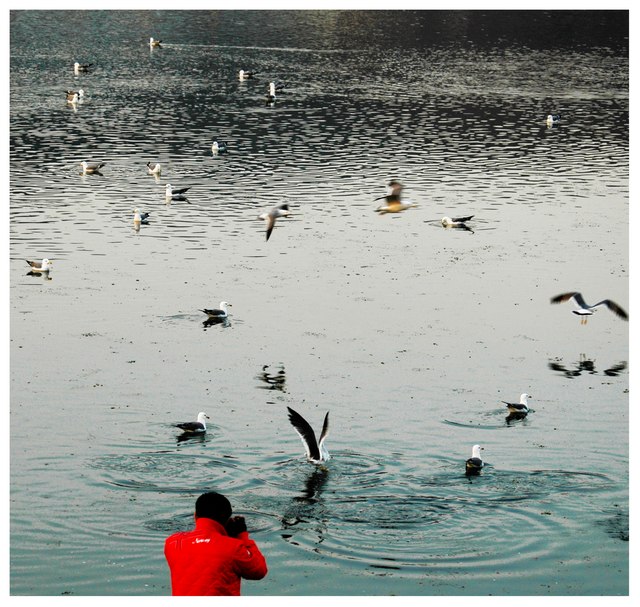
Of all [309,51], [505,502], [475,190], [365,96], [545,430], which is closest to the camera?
[505,502]

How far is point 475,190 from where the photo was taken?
149 ft

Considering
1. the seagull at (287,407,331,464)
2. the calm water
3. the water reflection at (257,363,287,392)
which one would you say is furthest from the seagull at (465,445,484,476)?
the water reflection at (257,363,287,392)

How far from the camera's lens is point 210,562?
33.0 ft

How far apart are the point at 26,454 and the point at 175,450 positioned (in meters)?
2.78

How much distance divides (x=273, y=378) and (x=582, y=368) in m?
7.26

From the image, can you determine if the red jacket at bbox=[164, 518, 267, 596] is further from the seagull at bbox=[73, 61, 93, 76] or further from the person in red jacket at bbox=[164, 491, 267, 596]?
the seagull at bbox=[73, 61, 93, 76]

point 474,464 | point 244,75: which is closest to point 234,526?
point 474,464

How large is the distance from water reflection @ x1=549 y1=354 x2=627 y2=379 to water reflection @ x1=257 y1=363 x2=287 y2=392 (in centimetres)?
635

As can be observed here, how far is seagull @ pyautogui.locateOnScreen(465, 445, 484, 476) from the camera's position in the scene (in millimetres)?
21438

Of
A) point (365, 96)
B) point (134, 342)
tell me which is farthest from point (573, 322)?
point (365, 96)

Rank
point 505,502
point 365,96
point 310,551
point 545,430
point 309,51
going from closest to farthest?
1. point 310,551
2. point 505,502
3. point 545,430
4. point 365,96
5. point 309,51

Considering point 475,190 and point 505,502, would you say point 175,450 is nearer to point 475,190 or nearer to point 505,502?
point 505,502

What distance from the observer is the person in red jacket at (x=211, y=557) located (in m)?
10.1

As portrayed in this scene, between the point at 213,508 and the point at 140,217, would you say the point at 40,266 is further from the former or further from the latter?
the point at 213,508
